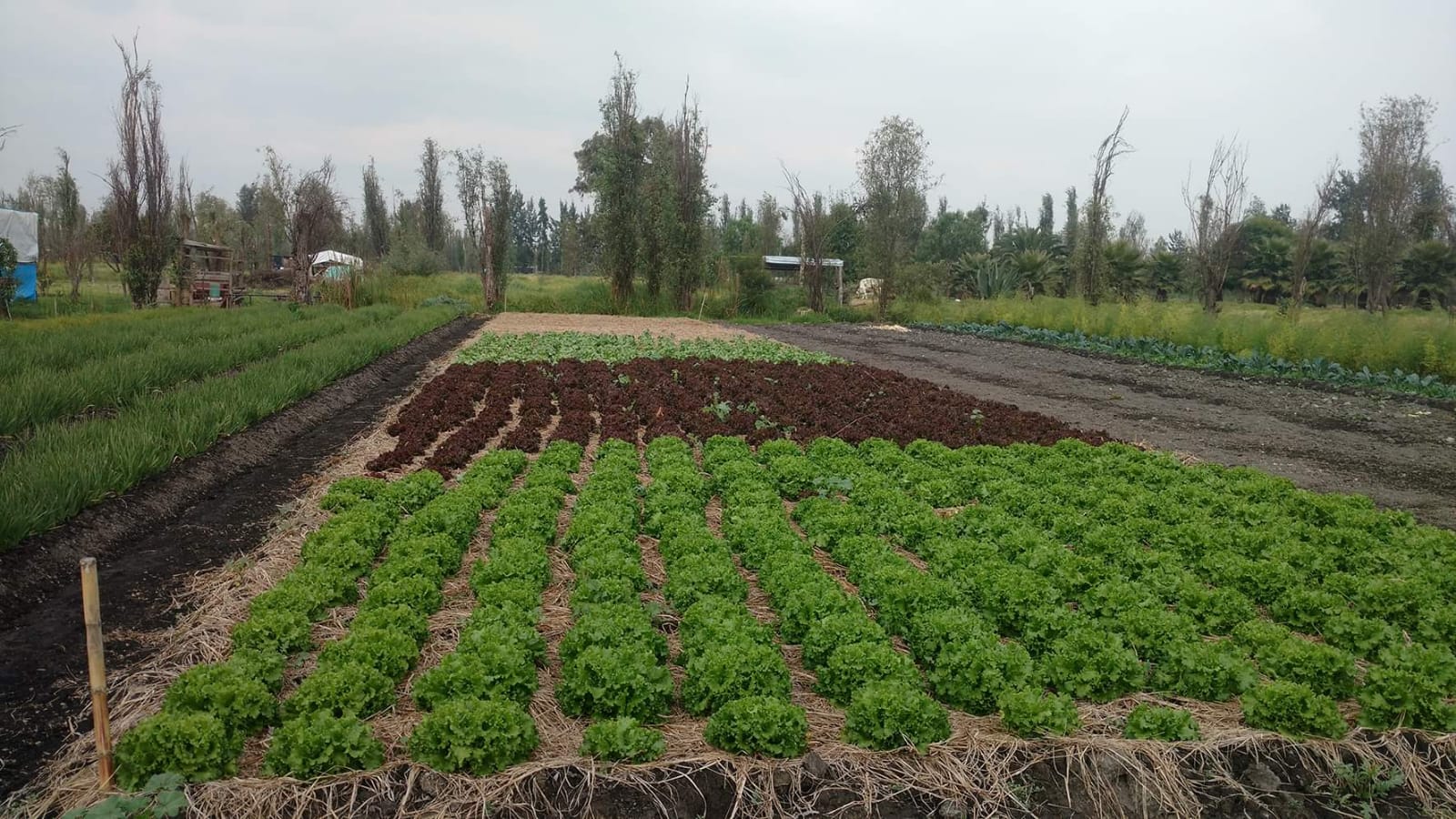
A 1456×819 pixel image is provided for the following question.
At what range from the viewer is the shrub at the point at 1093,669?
4.35 metres

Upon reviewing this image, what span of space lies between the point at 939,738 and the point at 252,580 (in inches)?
187

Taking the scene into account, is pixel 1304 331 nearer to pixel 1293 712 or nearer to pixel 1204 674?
pixel 1204 674

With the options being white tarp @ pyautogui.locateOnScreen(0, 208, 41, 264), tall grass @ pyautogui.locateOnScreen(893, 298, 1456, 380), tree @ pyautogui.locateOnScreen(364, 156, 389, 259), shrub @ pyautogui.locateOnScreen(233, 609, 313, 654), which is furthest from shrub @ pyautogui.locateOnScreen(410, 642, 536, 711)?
tree @ pyautogui.locateOnScreen(364, 156, 389, 259)

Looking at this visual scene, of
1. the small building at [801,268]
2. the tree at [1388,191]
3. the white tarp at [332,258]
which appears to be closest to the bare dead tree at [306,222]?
the white tarp at [332,258]

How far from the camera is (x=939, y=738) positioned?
3.79 metres

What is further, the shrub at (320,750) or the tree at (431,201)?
the tree at (431,201)

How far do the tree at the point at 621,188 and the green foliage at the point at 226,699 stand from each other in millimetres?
31319

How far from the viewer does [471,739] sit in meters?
3.44

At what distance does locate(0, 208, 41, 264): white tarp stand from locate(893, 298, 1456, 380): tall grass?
3454 cm

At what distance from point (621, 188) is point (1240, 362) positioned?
80.1ft

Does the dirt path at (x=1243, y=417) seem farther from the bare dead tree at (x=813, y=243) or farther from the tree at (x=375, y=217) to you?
the tree at (x=375, y=217)

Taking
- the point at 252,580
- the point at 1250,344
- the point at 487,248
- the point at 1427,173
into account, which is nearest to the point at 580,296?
the point at 487,248

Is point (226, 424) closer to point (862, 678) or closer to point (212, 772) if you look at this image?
point (212, 772)

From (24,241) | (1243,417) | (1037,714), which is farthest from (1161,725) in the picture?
(24,241)
